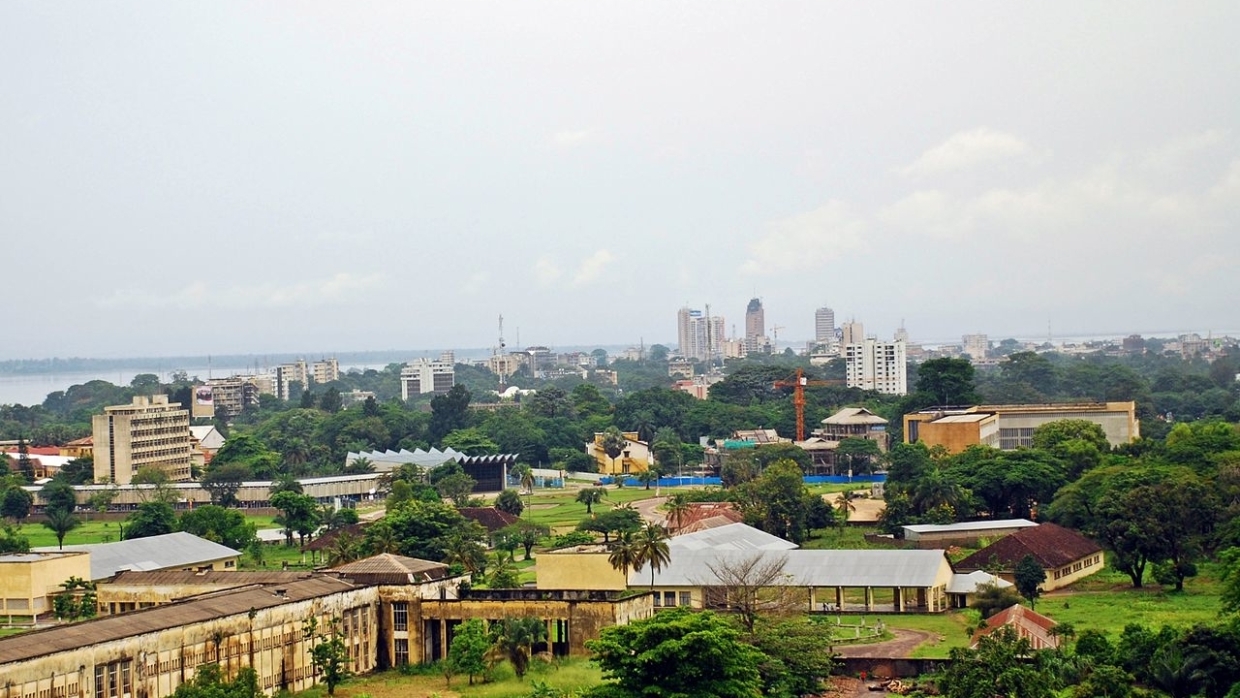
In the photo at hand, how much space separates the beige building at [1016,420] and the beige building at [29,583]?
174 feet

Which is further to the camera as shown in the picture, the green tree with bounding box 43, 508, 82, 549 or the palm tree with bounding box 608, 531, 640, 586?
the green tree with bounding box 43, 508, 82, 549

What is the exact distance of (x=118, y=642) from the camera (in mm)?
36094

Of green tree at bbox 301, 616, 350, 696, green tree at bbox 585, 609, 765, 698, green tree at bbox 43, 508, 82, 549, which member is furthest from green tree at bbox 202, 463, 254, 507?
green tree at bbox 585, 609, 765, 698

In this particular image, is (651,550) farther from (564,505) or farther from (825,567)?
(564,505)

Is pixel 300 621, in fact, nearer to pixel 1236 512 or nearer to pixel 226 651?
pixel 226 651

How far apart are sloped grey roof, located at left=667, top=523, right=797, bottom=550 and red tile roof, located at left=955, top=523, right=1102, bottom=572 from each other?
6.45m

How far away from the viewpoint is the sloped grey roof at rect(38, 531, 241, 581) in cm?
5825

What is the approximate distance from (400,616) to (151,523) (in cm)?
2853

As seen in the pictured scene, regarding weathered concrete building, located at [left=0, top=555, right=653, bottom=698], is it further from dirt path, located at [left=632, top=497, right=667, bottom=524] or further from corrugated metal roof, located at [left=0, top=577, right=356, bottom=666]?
dirt path, located at [left=632, top=497, right=667, bottom=524]

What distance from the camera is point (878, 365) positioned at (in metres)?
174

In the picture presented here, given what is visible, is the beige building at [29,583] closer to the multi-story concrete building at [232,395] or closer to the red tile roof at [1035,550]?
the red tile roof at [1035,550]

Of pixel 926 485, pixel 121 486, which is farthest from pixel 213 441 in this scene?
pixel 926 485

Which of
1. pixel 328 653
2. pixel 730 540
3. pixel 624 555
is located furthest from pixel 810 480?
pixel 328 653

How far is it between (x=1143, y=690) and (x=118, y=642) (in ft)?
71.9
